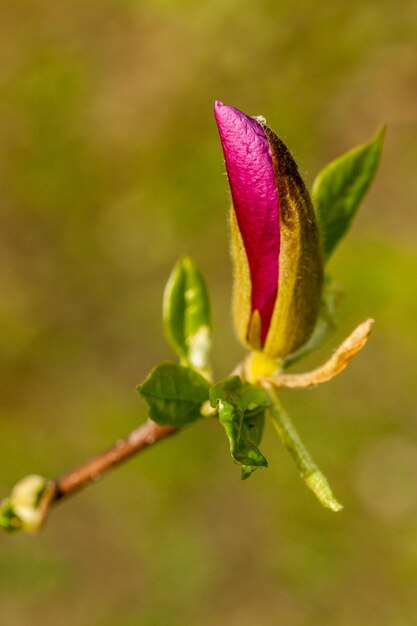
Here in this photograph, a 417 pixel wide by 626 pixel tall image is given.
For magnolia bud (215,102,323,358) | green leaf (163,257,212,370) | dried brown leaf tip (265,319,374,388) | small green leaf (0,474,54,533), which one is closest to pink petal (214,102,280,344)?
magnolia bud (215,102,323,358)

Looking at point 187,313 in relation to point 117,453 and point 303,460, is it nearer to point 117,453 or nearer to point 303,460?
point 117,453

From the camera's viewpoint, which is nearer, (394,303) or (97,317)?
(394,303)

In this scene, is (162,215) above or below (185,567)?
above

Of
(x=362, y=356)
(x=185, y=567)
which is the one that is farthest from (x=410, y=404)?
(x=185, y=567)

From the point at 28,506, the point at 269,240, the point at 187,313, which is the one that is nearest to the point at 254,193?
the point at 269,240

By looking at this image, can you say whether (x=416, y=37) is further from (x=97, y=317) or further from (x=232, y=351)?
(x=97, y=317)
